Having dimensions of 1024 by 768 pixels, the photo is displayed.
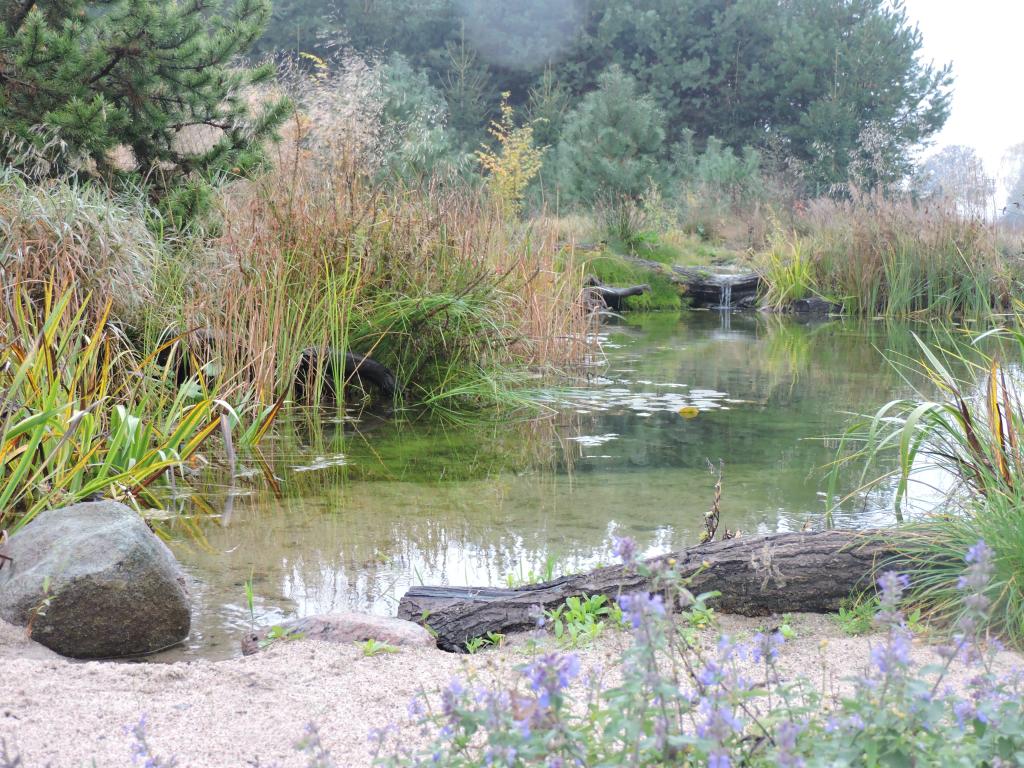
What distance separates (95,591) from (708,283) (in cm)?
1308

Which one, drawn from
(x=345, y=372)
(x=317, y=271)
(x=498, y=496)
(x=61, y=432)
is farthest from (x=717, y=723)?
(x=345, y=372)

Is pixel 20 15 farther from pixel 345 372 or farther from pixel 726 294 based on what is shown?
pixel 726 294

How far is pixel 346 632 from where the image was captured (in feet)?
8.38

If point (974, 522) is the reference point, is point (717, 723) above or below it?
above

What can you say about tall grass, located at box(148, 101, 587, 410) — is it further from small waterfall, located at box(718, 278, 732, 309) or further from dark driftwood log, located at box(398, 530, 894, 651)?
small waterfall, located at box(718, 278, 732, 309)

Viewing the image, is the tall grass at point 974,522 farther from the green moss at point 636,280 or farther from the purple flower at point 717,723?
the green moss at point 636,280

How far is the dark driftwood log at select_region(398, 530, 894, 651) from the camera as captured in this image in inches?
105

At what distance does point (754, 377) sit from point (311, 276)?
11.7 feet

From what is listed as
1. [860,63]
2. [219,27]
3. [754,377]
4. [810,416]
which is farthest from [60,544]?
[860,63]

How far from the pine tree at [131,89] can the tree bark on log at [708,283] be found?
8819 mm

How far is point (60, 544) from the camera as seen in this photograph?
9.03ft

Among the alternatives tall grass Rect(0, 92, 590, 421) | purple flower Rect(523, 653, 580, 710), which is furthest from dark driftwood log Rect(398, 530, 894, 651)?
tall grass Rect(0, 92, 590, 421)

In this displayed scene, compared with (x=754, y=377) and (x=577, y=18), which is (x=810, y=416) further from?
(x=577, y=18)

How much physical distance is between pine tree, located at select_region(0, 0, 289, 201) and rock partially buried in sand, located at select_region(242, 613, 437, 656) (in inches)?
163
